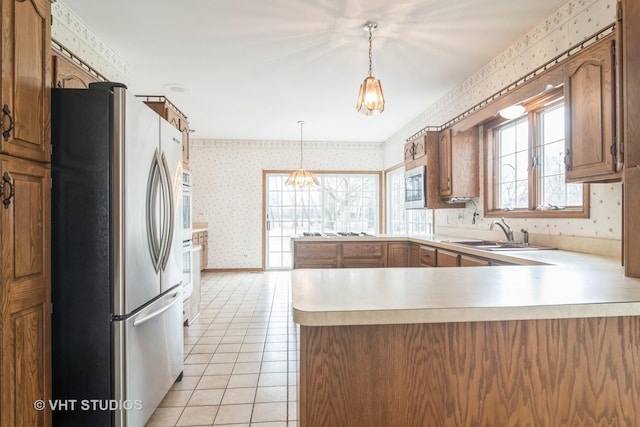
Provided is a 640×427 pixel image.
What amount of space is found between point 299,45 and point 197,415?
9.49ft

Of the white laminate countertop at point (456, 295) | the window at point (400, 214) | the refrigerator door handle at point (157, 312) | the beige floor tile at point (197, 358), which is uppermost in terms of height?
the window at point (400, 214)

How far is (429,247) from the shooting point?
3.29 meters

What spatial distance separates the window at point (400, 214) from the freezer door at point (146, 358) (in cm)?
380

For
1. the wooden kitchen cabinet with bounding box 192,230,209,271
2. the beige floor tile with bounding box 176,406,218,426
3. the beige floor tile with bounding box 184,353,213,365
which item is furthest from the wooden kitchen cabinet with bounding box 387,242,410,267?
the wooden kitchen cabinet with bounding box 192,230,209,271

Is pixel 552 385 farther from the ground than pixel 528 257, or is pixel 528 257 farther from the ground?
pixel 528 257

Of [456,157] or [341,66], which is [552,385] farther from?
[341,66]

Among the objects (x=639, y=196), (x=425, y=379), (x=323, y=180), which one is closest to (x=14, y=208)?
(x=425, y=379)

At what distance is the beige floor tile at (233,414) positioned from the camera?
186 centimetres

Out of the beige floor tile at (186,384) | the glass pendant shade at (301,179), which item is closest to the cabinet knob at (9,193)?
the beige floor tile at (186,384)

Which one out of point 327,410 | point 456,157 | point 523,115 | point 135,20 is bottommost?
point 327,410

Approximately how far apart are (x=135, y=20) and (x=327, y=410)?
2942 millimetres

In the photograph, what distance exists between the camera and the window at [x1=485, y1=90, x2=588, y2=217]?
2.59 metres

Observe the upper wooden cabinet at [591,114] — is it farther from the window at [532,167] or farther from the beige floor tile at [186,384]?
the beige floor tile at [186,384]

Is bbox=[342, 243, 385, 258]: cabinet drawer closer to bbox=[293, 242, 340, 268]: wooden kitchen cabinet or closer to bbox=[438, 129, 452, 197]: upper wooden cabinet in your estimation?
bbox=[293, 242, 340, 268]: wooden kitchen cabinet
